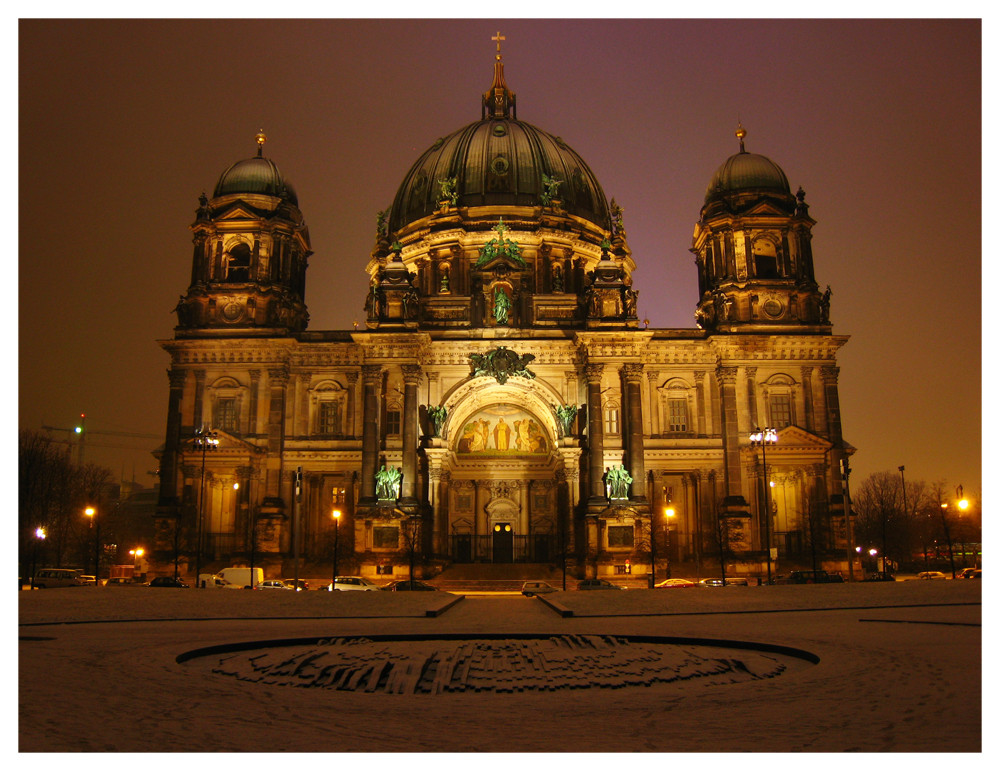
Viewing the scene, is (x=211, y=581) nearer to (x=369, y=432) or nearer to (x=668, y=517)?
(x=369, y=432)

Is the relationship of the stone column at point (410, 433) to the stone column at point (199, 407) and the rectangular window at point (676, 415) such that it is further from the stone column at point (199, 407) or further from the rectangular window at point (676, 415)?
the rectangular window at point (676, 415)

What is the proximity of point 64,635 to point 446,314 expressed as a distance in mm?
40930

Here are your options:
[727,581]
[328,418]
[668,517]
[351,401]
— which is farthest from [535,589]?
[328,418]

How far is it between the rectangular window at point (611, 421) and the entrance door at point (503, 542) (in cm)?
1039

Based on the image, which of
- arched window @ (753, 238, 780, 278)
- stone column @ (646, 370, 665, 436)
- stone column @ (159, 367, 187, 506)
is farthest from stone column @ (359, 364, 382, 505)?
arched window @ (753, 238, 780, 278)

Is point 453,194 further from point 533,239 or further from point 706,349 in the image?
point 706,349

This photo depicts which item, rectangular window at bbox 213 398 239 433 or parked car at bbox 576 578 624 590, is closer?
parked car at bbox 576 578 624 590

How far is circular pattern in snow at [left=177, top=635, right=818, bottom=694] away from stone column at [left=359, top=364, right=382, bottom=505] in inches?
1347

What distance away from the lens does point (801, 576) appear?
144 ft

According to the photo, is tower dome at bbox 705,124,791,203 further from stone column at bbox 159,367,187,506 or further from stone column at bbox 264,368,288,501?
stone column at bbox 159,367,187,506

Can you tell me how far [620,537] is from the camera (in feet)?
165

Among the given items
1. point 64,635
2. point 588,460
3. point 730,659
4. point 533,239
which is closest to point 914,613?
point 730,659

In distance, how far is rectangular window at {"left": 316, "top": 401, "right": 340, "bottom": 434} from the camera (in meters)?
55.6

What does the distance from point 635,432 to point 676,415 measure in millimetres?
3684
